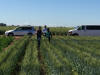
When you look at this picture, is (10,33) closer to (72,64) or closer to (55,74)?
(72,64)

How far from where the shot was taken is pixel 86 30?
130 feet

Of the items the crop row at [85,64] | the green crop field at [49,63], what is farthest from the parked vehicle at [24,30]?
the crop row at [85,64]

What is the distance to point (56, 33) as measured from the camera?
1836 inches

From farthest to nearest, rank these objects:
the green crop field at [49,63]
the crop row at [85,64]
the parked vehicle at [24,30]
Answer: the parked vehicle at [24,30], the green crop field at [49,63], the crop row at [85,64]

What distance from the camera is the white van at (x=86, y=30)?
39.4 meters

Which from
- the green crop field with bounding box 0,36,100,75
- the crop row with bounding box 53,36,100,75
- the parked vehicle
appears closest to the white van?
the parked vehicle

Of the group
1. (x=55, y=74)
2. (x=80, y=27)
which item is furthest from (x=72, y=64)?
(x=80, y=27)

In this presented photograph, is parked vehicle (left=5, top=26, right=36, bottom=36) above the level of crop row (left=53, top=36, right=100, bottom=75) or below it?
below

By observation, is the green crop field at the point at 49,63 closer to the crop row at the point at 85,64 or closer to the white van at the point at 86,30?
the crop row at the point at 85,64

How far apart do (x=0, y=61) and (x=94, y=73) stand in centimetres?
506

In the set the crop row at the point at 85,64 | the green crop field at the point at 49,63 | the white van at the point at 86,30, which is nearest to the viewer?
the crop row at the point at 85,64

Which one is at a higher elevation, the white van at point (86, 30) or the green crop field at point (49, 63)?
the green crop field at point (49, 63)

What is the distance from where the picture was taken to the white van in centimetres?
3944

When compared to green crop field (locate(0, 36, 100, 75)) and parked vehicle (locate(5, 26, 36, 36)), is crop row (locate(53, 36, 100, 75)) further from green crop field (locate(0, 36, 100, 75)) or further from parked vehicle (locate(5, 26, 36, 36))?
parked vehicle (locate(5, 26, 36, 36))
